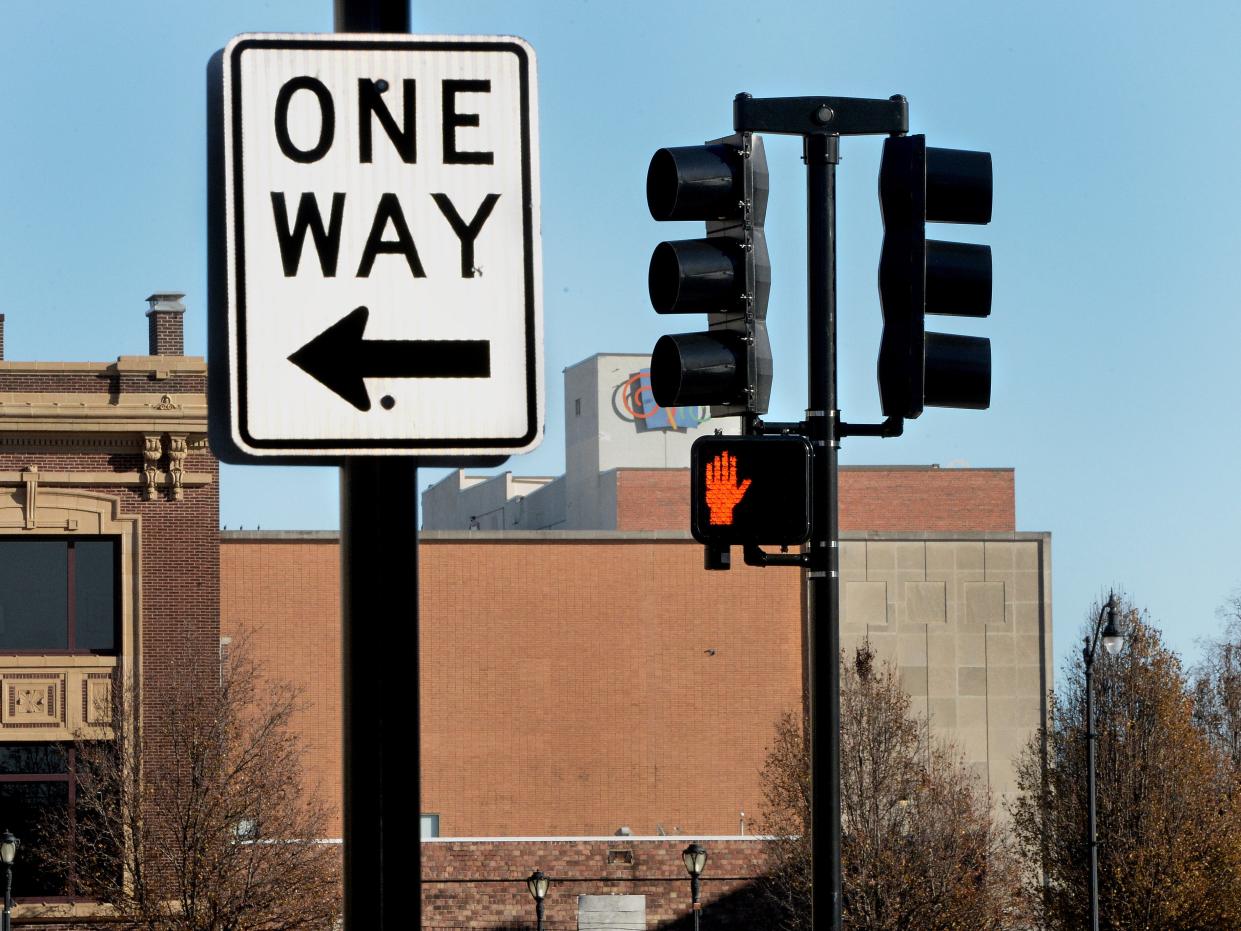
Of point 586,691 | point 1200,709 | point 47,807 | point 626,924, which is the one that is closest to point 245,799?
point 47,807

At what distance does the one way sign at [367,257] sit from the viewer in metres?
3.08

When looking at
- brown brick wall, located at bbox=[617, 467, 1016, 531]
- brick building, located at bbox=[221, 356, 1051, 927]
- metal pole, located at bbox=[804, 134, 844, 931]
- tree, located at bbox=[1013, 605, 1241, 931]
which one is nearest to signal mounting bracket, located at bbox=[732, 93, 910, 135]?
metal pole, located at bbox=[804, 134, 844, 931]

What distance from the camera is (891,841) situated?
154 feet

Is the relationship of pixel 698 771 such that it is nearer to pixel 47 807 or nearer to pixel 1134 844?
pixel 1134 844

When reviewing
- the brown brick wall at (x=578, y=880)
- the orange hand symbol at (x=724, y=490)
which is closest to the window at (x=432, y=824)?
the brown brick wall at (x=578, y=880)

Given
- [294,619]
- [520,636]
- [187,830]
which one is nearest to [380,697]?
[187,830]

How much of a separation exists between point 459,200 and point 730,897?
5015cm

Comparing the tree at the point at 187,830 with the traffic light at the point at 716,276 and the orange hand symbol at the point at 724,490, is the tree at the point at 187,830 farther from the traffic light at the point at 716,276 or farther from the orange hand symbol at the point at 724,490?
the traffic light at the point at 716,276

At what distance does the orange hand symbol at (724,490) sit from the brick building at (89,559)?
109 ft

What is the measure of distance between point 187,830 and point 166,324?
418 inches

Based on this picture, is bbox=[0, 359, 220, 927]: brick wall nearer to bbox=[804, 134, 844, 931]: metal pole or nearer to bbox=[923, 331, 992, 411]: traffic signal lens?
bbox=[804, 134, 844, 931]: metal pole

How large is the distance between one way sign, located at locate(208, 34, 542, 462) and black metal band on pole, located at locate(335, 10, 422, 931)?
0.10 meters

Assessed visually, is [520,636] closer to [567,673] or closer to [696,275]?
[567,673]

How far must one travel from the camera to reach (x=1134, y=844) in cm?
4712
